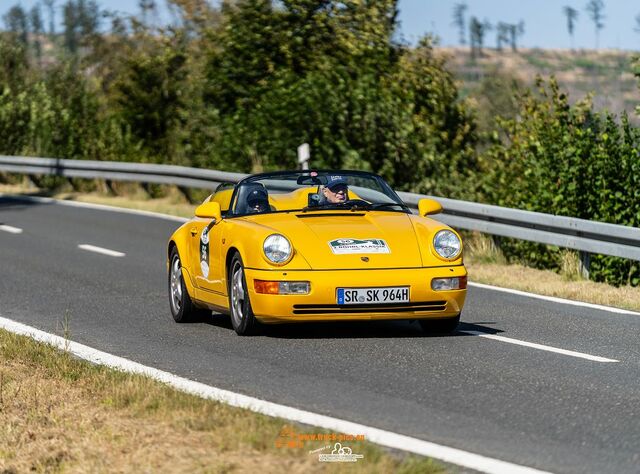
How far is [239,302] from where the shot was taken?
Answer: 10.4 metres

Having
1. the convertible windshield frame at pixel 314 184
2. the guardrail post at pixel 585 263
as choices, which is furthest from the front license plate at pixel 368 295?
the guardrail post at pixel 585 263

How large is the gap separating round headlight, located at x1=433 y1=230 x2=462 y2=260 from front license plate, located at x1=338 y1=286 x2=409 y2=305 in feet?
1.79

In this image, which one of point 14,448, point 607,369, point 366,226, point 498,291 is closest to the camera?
point 14,448

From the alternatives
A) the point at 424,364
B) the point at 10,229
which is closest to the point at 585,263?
the point at 424,364

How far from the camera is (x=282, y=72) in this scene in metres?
26.8

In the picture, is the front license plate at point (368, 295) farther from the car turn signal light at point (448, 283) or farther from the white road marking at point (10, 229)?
the white road marking at point (10, 229)

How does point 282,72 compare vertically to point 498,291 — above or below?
above

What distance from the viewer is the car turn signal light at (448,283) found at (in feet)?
32.8

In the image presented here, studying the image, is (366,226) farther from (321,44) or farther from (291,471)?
(321,44)

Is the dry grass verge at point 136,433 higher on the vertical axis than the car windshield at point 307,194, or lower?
lower

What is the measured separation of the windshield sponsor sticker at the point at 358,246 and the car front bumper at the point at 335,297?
200 mm

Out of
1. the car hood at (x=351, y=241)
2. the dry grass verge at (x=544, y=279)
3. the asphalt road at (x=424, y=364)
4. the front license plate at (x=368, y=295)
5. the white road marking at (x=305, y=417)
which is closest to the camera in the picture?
the white road marking at (x=305, y=417)

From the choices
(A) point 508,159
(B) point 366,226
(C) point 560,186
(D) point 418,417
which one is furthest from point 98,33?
(D) point 418,417

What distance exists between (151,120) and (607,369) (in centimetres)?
2603
